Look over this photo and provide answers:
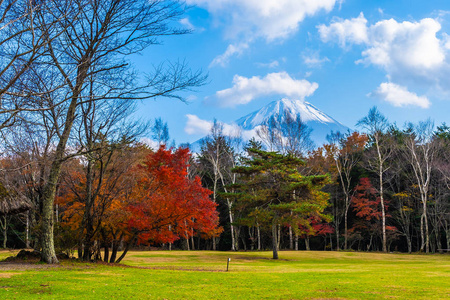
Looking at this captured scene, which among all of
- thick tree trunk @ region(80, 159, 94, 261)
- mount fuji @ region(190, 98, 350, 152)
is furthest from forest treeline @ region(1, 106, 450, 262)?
mount fuji @ region(190, 98, 350, 152)

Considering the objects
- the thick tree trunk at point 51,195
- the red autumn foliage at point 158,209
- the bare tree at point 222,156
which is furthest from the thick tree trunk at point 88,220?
the bare tree at point 222,156

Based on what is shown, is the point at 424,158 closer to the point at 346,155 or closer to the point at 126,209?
the point at 346,155

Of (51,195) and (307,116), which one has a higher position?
(307,116)

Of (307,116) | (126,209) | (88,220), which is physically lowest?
(88,220)

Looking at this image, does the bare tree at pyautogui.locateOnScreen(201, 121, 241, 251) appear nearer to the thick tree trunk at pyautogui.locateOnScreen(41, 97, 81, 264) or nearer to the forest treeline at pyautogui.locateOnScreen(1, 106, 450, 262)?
the forest treeline at pyautogui.locateOnScreen(1, 106, 450, 262)

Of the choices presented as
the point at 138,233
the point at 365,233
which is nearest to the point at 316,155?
the point at 365,233

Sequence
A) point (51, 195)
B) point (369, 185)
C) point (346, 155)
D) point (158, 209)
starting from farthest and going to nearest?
point (346, 155), point (369, 185), point (158, 209), point (51, 195)

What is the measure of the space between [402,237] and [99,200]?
34653mm

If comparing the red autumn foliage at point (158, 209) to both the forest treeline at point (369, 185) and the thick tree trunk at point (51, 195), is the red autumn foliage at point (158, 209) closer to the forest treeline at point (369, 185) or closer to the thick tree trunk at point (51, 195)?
the thick tree trunk at point (51, 195)

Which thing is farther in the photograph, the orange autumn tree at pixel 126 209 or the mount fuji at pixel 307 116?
the mount fuji at pixel 307 116

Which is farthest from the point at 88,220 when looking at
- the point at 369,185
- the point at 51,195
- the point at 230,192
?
the point at 369,185

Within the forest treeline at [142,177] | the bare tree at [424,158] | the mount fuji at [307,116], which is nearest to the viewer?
the forest treeline at [142,177]

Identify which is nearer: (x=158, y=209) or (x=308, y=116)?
(x=158, y=209)

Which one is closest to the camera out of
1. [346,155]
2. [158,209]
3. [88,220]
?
[88,220]
